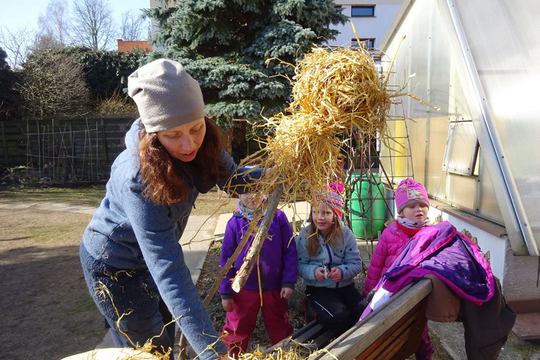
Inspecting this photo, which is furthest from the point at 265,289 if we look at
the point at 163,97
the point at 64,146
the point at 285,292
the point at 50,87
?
the point at 50,87

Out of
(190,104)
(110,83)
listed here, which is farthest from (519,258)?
(110,83)

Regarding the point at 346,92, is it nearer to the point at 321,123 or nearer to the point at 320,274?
the point at 321,123

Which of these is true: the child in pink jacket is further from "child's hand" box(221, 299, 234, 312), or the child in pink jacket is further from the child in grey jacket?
"child's hand" box(221, 299, 234, 312)

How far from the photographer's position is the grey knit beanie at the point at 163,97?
57.7 inches

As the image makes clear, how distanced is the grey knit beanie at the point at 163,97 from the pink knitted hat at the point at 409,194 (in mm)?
2043

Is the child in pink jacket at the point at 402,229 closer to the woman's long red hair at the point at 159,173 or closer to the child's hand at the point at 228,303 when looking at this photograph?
the child's hand at the point at 228,303

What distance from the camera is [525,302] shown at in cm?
336

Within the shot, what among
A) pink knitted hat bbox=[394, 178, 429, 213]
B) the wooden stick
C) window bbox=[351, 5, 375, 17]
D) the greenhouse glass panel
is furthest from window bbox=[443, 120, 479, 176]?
window bbox=[351, 5, 375, 17]

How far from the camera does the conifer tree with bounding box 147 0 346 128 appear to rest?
325 inches

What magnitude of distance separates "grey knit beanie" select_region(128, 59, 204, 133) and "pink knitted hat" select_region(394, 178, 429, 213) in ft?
6.70

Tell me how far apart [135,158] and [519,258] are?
3.08 meters

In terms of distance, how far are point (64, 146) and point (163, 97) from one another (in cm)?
1277

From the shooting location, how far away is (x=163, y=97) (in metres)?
1.46

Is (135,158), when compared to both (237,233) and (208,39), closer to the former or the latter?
(237,233)
